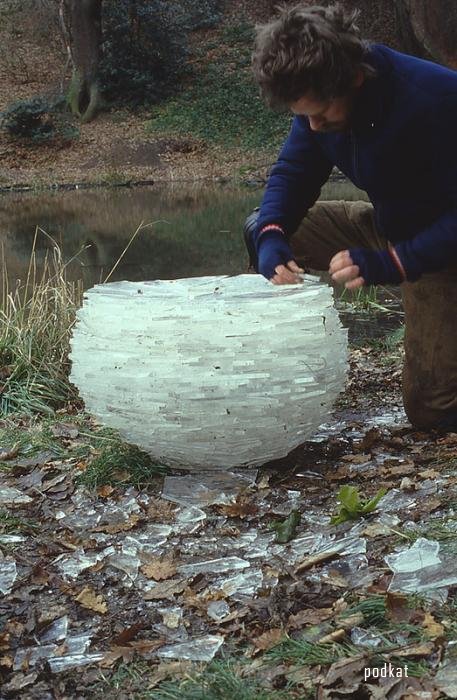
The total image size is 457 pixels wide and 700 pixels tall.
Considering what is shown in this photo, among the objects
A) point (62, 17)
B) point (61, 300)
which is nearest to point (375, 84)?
point (61, 300)

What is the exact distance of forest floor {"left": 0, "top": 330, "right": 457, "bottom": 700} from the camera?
1.73 meters

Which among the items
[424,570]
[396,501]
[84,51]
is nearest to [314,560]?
[424,570]

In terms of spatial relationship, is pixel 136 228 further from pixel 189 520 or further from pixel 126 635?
pixel 126 635

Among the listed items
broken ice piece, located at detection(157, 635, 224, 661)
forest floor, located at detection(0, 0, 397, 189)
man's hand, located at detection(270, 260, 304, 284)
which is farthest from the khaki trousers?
forest floor, located at detection(0, 0, 397, 189)

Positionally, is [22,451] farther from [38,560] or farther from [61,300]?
[61,300]

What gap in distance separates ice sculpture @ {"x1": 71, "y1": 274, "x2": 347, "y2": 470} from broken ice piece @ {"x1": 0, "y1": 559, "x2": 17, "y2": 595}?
0.60 meters

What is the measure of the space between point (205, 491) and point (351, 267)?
911 millimetres

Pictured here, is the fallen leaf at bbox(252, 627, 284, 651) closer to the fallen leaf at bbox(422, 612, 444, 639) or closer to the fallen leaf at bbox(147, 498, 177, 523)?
the fallen leaf at bbox(422, 612, 444, 639)

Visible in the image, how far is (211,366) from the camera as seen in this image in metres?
2.63

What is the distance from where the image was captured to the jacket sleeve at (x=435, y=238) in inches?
109

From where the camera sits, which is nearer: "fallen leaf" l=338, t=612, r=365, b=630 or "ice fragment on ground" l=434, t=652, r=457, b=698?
"ice fragment on ground" l=434, t=652, r=457, b=698

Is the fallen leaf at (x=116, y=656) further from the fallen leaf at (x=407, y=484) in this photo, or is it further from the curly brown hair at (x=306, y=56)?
the curly brown hair at (x=306, y=56)

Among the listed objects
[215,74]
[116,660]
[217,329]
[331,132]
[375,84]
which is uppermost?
[375,84]

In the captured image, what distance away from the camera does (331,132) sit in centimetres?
298
